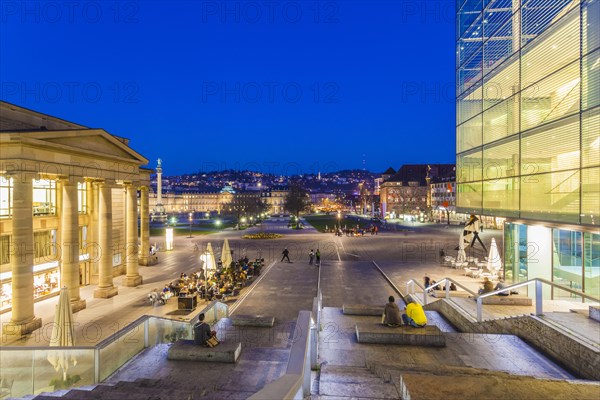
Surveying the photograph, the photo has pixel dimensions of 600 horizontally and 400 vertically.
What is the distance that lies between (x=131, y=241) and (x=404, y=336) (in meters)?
23.1

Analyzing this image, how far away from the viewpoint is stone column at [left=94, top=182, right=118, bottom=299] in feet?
71.4

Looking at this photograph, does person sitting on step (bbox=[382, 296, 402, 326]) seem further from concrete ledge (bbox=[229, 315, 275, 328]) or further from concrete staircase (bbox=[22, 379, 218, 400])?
concrete staircase (bbox=[22, 379, 218, 400])

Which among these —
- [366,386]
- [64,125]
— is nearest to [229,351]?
[366,386]

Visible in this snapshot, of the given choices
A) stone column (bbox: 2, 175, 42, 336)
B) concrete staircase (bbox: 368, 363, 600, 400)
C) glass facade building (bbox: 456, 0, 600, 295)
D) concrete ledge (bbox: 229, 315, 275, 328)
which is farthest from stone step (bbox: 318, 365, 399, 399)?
stone column (bbox: 2, 175, 42, 336)

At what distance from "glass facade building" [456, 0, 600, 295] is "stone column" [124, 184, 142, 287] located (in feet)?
75.0

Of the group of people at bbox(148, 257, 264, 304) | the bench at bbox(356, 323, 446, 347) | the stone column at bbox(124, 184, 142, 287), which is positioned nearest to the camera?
the bench at bbox(356, 323, 446, 347)

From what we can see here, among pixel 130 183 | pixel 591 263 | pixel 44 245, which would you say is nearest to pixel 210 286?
pixel 130 183

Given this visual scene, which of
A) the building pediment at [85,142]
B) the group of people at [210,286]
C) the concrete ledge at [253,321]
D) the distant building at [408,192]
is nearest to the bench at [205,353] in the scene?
the concrete ledge at [253,321]

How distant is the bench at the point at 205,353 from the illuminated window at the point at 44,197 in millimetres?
17789

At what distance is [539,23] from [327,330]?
16080mm

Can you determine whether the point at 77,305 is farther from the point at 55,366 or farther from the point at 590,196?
the point at 590,196

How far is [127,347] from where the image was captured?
8.75 metres

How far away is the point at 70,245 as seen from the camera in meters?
19.0

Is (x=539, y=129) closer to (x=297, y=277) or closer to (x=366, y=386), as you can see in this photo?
(x=366, y=386)
